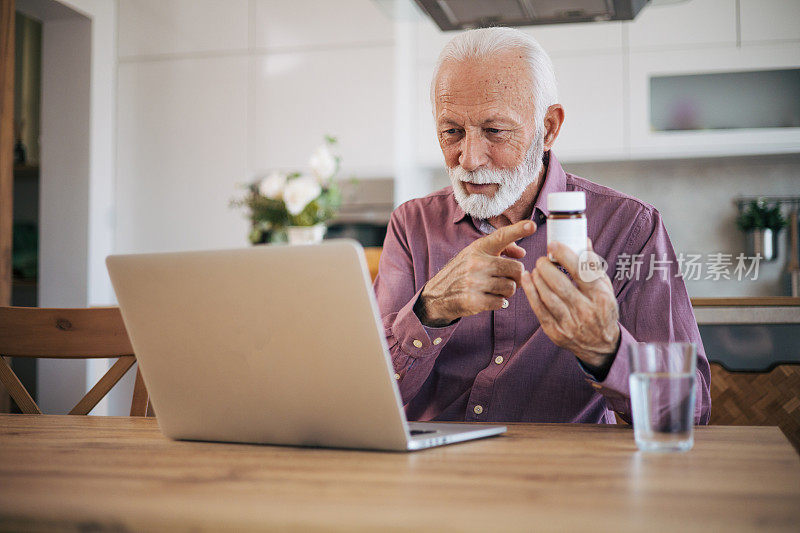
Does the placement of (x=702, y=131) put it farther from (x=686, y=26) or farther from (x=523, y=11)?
(x=523, y=11)

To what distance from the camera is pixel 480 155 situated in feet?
4.68

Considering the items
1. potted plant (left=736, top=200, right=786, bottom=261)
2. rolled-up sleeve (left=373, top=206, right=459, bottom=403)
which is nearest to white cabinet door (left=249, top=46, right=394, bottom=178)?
potted plant (left=736, top=200, right=786, bottom=261)

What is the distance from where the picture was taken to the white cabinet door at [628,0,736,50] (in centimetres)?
341

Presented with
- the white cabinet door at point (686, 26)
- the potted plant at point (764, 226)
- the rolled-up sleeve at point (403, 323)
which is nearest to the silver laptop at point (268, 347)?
the rolled-up sleeve at point (403, 323)

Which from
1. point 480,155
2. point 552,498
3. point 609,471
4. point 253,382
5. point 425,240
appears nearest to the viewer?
point 552,498

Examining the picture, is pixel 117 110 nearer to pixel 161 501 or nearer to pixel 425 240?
pixel 425 240

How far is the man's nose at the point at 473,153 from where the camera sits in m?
1.42

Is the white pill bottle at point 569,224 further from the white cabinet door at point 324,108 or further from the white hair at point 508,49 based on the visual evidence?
the white cabinet door at point 324,108

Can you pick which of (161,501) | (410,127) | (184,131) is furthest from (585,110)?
(161,501)

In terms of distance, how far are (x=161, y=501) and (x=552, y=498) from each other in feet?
0.97

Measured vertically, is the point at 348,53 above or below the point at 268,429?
above

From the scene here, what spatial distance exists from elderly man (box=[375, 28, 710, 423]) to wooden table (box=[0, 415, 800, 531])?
1.19 ft

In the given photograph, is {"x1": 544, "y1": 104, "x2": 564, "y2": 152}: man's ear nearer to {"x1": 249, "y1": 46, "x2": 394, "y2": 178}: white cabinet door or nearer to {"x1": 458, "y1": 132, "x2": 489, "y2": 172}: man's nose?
{"x1": 458, "y1": 132, "x2": 489, "y2": 172}: man's nose

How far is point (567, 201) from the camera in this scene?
2.89 ft
